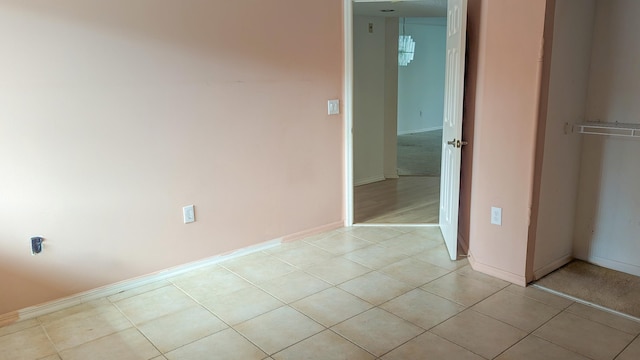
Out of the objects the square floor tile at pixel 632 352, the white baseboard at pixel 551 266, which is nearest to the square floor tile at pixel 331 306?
the white baseboard at pixel 551 266

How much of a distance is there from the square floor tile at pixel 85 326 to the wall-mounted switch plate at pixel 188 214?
749 millimetres

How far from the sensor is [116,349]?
247cm

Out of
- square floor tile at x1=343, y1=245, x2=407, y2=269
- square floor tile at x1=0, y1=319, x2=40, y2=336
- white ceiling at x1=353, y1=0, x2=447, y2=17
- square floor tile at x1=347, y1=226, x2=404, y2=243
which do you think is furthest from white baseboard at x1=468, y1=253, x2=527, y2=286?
square floor tile at x1=0, y1=319, x2=40, y2=336

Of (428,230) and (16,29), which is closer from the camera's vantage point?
(16,29)

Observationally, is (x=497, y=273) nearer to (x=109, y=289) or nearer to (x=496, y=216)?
(x=496, y=216)

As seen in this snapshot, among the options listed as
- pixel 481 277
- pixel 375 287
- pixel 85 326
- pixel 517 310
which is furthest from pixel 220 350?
pixel 481 277

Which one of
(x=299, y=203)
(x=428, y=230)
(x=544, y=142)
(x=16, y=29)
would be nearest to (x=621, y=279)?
(x=544, y=142)

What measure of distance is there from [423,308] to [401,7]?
3532mm

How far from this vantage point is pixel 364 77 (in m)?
5.82

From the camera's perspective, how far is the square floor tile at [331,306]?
2760mm

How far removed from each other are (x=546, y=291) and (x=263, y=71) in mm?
2459

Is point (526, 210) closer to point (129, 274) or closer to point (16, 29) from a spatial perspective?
point (129, 274)

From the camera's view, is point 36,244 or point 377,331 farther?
point 36,244

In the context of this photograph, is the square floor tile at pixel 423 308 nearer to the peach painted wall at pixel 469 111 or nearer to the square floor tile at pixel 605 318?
the square floor tile at pixel 605 318
